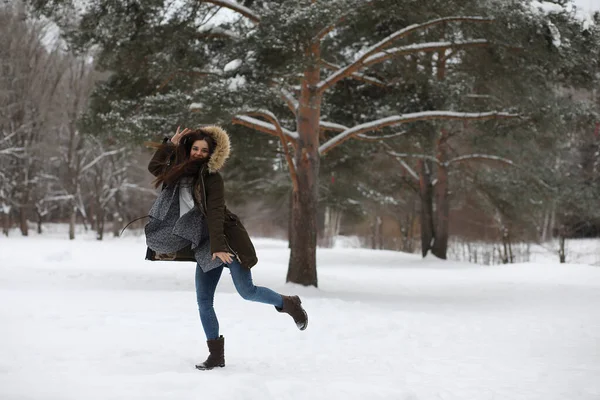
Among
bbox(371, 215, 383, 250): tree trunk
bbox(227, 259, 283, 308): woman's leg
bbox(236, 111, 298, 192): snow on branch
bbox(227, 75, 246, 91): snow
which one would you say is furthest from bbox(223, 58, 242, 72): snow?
bbox(371, 215, 383, 250): tree trunk

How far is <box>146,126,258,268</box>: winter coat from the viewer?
422 cm

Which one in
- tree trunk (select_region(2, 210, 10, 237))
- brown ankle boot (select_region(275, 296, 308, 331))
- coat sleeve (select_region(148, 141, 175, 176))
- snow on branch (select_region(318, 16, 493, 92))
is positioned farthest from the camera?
tree trunk (select_region(2, 210, 10, 237))

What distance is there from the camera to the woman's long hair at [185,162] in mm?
4461

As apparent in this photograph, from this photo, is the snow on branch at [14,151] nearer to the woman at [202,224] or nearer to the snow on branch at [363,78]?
the snow on branch at [363,78]

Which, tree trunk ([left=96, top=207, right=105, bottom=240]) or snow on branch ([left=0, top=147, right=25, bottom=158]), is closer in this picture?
snow on branch ([left=0, top=147, right=25, bottom=158])

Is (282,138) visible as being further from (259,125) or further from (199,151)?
(199,151)

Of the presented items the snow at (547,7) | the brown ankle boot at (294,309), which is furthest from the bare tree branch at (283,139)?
the brown ankle boot at (294,309)

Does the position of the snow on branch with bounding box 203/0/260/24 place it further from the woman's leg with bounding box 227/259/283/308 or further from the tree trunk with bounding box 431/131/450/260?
the tree trunk with bounding box 431/131/450/260

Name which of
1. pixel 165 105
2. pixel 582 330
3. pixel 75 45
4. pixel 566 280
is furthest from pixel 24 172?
pixel 582 330

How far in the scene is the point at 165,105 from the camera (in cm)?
986

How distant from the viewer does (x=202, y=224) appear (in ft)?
14.4

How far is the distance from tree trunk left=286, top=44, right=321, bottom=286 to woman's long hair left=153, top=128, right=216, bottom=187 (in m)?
7.12

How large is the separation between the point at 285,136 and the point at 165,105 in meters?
2.76

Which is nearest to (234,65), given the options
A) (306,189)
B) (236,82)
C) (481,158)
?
(236,82)
